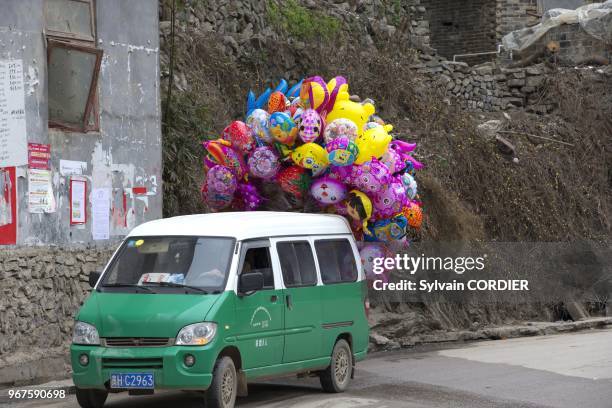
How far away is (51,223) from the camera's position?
48.3 feet

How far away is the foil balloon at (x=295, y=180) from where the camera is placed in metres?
14.8

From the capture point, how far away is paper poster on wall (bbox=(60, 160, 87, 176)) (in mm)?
14859

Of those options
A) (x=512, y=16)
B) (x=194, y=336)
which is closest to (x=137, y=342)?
(x=194, y=336)

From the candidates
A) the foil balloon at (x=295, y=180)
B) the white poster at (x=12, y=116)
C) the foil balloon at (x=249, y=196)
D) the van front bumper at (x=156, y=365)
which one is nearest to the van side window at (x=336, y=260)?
the foil balloon at (x=295, y=180)

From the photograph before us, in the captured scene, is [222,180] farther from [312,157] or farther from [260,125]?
[312,157]

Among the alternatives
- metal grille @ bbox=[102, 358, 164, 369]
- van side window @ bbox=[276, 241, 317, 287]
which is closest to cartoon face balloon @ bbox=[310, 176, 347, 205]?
van side window @ bbox=[276, 241, 317, 287]

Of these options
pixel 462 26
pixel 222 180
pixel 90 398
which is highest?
pixel 462 26

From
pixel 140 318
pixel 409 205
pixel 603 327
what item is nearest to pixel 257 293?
pixel 140 318

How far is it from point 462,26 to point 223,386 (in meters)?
27.9

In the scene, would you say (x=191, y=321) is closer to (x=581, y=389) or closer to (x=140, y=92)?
(x=581, y=389)

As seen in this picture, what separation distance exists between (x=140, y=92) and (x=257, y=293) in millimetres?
5415

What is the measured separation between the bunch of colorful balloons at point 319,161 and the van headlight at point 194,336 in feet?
13.7

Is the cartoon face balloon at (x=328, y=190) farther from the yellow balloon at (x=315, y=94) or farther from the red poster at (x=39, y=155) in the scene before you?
the red poster at (x=39, y=155)

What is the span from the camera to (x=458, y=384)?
536 inches
